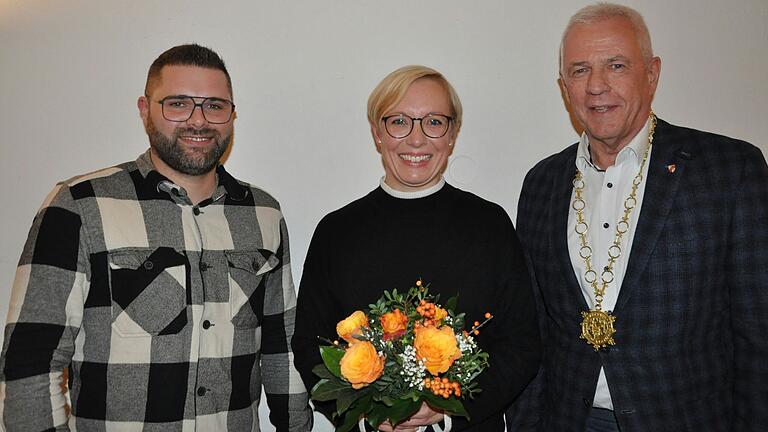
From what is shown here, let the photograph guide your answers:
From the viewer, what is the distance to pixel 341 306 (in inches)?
92.4

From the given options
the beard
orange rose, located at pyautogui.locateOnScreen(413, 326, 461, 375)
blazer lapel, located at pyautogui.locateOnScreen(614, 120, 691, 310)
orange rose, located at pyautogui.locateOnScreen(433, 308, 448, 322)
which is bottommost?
orange rose, located at pyautogui.locateOnScreen(413, 326, 461, 375)

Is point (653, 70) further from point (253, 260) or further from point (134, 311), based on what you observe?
point (134, 311)

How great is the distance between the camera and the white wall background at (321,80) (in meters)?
2.90

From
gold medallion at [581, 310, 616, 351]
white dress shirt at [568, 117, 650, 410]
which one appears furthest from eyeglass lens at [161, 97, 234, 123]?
gold medallion at [581, 310, 616, 351]

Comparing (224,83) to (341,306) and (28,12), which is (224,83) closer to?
(341,306)

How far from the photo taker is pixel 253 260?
2.45 m

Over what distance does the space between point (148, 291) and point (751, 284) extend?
83.8 inches

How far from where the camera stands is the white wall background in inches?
114

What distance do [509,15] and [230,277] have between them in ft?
6.19

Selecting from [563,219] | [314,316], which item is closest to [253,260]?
[314,316]

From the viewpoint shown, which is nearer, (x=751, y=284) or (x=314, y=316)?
(x=751, y=284)

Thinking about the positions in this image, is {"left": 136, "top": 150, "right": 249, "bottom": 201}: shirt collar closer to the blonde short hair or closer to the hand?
the blonde short hair

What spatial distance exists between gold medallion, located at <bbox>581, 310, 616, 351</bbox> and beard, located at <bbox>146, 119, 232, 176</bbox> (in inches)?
60.9

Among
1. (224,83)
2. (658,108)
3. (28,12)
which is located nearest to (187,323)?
(224,83)
